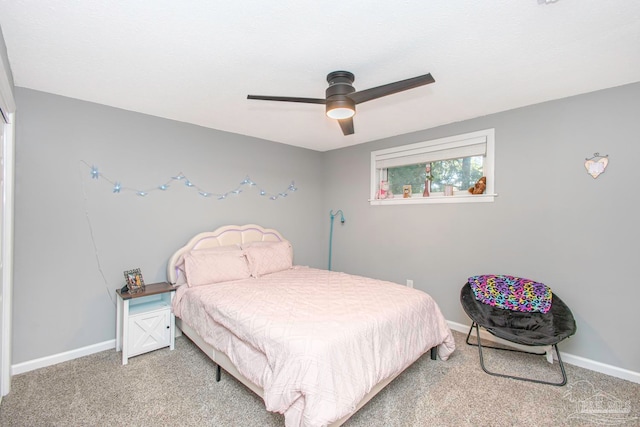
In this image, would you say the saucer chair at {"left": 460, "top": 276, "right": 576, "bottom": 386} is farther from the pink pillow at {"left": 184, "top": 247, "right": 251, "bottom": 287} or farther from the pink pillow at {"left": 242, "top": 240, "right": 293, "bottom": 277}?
the pink pillow at {"left": 184, "top": 247, "right": 251, "bottom": 287}

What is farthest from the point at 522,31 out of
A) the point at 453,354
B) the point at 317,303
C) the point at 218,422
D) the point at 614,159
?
the point at 218,422

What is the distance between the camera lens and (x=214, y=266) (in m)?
3.01

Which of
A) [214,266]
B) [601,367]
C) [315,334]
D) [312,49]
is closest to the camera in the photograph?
[315,334]

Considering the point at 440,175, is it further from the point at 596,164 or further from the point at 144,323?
the point at 144,323

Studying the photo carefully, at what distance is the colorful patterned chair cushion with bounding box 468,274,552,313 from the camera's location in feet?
8.71

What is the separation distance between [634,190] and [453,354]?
2004 mm

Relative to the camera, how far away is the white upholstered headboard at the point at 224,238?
10.2 feet

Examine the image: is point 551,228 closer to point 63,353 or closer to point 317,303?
point 317,303

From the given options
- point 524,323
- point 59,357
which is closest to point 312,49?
point 524,323

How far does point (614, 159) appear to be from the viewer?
8.03 ft

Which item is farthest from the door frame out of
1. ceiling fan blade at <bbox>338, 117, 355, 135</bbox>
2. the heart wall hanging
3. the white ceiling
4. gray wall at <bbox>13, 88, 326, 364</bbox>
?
the heart wall hanging

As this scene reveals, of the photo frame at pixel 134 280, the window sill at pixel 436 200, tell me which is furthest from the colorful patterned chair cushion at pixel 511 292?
the photo frame at pixel 134 280

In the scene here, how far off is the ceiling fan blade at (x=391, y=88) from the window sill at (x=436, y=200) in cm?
183

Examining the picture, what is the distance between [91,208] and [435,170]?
366 centimetres
